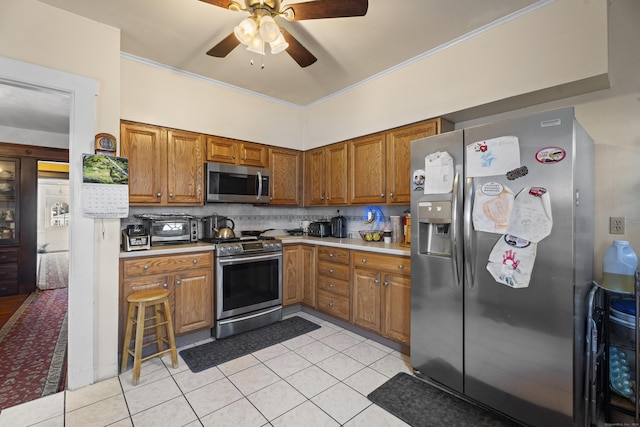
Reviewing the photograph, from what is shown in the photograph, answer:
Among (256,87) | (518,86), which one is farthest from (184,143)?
(518,86)

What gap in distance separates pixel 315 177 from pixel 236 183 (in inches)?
41.8

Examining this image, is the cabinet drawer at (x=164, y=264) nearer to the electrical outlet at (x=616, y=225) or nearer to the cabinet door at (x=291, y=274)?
the cabinet door at (x=291, y=274)

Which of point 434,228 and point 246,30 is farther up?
point 246,30

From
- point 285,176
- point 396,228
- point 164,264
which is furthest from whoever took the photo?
point 285,176

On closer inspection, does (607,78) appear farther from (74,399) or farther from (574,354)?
(74,399)

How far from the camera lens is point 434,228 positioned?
7.06 feet

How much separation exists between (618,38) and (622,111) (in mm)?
495

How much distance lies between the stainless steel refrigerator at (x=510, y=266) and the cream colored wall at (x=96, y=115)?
92.2 inches

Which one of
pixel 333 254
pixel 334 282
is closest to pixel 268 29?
pixel 333 254

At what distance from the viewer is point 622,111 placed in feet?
6.55

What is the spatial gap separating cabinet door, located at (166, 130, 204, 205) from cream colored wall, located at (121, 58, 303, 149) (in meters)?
0.13

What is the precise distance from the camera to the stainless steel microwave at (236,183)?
310cm

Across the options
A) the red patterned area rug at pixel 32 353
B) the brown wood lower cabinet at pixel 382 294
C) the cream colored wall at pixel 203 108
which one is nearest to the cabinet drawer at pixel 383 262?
the brown wood lower cabinet at pixel 382 294

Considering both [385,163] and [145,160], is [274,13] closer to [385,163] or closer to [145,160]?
[385,163]
